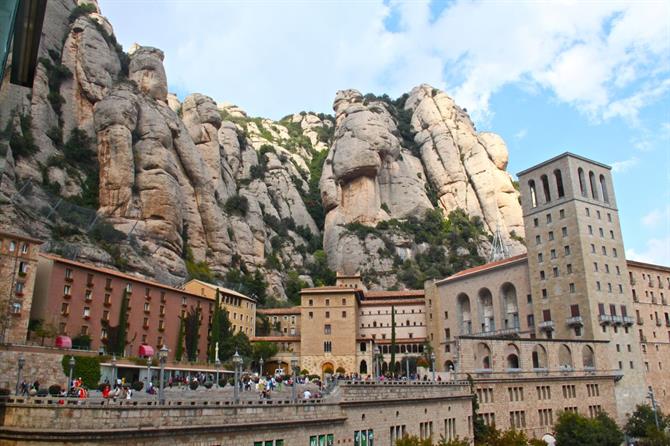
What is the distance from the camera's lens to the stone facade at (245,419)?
18.9m

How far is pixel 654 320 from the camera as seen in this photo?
60.7 m

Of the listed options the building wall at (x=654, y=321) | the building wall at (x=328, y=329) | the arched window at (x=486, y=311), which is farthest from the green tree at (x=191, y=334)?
the building wall at (x=654, y=321)

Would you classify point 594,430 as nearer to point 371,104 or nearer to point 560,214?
point 560,214

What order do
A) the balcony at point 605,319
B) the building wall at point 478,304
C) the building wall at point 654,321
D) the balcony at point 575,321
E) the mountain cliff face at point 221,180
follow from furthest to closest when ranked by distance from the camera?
1. the mountain cliff face at point 221,180
2. the building wall at point 478,304
3. the building wall at point 654,321
4. the balcony at point 575,321
5. the balcony at point 605,319

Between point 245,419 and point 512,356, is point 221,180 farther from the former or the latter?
point 245,419

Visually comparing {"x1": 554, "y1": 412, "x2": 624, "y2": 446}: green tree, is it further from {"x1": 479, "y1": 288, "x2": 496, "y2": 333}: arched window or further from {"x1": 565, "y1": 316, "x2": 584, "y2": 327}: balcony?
{"x1": 479, "y1": 288, "x2": 496, "y2": 333}: arched window

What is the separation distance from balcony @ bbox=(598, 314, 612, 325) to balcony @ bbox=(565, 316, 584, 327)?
171cm

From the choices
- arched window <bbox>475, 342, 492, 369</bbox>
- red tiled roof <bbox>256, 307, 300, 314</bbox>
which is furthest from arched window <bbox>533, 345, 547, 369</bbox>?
red tiled roof <bbox>256, 307, 300, 314</bbox>

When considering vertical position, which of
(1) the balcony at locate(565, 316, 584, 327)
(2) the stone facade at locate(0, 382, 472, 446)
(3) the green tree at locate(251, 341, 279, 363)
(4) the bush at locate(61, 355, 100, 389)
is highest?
(1) the balcony at locate(565, 316, 584, 327)

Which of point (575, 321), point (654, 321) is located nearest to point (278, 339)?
point (575, 321)

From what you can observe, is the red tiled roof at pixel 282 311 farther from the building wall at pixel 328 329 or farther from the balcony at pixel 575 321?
the balcony at pixel 575 321

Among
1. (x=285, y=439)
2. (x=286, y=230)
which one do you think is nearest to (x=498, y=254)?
(x=286, y=230)

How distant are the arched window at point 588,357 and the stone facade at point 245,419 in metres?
22.1

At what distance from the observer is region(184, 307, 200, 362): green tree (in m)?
55.7
